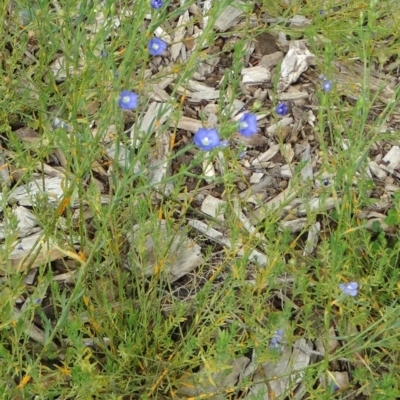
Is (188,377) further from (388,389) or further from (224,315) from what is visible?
(388,389)

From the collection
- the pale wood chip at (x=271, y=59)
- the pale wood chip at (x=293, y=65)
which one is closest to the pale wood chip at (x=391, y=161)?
the pale wood chip at (x=293, y=65)

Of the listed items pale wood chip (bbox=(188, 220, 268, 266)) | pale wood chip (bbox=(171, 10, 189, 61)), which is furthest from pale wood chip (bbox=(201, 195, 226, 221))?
pale wood chip (bbox=(171, 10, 189, 61))

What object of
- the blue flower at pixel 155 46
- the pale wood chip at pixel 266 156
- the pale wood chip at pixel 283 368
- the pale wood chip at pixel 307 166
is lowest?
the pale wood chip at pixel 283 368

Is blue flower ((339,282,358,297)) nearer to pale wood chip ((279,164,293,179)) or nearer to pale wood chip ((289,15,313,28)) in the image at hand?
pale wood chip ((279,164,293,179))

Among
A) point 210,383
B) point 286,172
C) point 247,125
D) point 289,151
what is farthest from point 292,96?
point 210,383

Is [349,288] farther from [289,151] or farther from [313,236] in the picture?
[289,151]

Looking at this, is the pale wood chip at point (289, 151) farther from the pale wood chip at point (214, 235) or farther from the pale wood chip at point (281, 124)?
the pale wood chip at point (214, 235)

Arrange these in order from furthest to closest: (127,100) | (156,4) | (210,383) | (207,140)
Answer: (210,383) → (156,4) → (127,100) → (207,140)

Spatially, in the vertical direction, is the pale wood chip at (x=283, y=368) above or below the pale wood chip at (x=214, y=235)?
below
